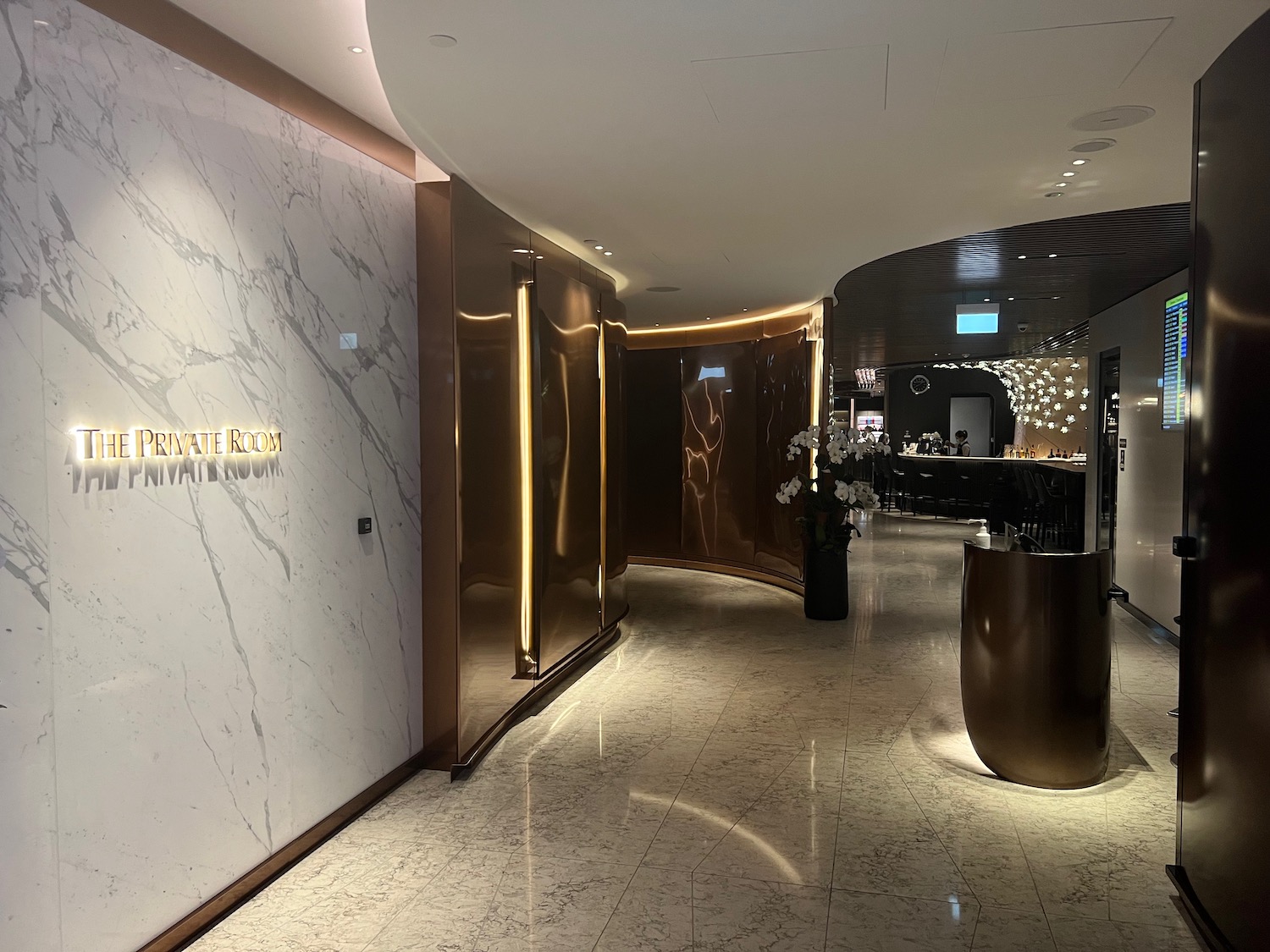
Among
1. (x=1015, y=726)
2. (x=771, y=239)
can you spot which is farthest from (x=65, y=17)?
(x=1015, y=726)

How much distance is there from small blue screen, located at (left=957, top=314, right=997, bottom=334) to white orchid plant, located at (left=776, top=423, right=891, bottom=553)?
383 centimetres

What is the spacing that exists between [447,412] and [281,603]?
4.51ft

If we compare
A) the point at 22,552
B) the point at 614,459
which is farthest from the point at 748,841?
the point at 614,459

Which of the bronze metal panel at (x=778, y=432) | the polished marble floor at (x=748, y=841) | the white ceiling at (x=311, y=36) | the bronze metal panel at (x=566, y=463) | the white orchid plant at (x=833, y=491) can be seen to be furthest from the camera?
the bronze metal panel at (x=778, y=432)

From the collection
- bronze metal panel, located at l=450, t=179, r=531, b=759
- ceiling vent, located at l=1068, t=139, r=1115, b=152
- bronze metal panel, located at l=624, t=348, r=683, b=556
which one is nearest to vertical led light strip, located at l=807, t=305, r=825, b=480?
bronze metal panel, located at l=624, t=348, r=683, b=556

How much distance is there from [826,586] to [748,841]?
4663mm

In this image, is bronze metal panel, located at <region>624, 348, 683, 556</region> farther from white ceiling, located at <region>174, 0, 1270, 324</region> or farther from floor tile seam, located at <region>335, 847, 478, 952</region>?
floor tile seam, located at <region>335, 847, 478, 952</region>

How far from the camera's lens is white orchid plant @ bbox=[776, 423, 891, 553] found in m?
8.17

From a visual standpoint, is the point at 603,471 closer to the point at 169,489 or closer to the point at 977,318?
the point at 169,489

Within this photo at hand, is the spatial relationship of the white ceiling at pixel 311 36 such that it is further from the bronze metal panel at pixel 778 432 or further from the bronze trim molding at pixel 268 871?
the bronze metal panel at pixel 778 432

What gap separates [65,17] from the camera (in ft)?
8.55

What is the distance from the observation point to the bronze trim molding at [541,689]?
4699mm

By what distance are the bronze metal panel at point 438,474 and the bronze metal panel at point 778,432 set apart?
531 cm

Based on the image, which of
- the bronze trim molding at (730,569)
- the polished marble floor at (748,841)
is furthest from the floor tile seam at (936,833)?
the bronze trim molding at (730,569)
